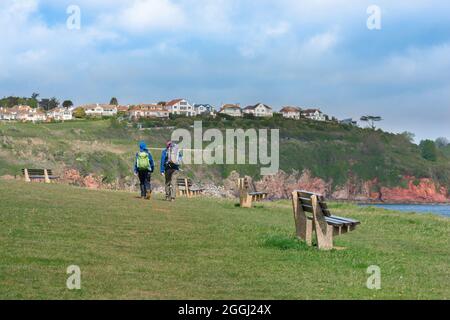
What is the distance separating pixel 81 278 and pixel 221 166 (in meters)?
140

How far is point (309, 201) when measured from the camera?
50.3 ft

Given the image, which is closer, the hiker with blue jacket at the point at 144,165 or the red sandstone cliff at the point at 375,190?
the hiker with blue jacket at the point at 144,165

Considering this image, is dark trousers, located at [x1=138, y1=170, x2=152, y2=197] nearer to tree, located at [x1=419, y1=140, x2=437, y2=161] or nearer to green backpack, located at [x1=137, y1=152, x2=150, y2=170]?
green backpack, located at [x1=137, y1=152, x2=150, y2=170]

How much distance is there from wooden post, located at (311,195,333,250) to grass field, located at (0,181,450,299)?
277 mm

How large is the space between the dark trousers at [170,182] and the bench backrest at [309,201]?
33.2 feet

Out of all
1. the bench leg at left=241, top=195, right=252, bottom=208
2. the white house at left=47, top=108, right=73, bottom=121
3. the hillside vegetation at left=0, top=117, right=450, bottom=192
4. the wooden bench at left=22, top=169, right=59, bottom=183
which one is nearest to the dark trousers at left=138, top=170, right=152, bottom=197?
the bench leg at left=241, top=195, right=252, bottom=208

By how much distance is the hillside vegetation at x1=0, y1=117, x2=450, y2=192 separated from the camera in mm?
118875

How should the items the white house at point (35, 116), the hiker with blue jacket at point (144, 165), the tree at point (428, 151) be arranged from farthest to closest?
the tree at point (428, 151)
the white house at point (35, 116)
the hiker with blue jacket at point (144, 165)

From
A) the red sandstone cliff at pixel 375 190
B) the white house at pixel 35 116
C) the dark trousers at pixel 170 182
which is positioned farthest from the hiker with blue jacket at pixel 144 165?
the white house at pixel 35 116

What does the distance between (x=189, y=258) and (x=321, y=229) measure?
2.87 meters

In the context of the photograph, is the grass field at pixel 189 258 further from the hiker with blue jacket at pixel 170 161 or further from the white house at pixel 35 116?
the white house at pixel 35 116

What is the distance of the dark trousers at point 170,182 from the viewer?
25578mm

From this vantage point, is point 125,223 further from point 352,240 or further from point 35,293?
point 35,293
